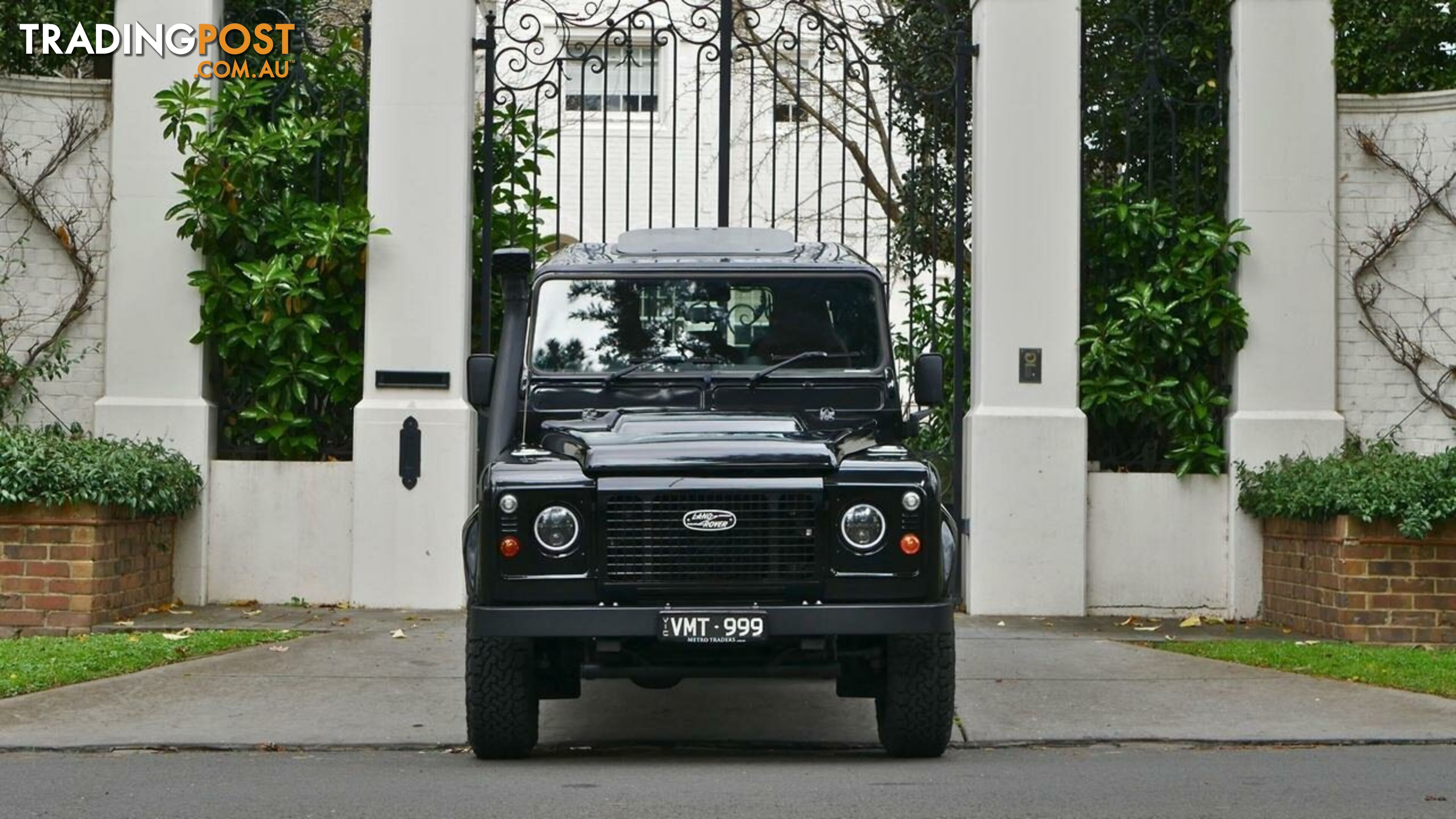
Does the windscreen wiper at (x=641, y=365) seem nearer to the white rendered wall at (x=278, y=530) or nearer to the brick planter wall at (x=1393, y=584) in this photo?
the white rendered wall at (x=278, y=530)

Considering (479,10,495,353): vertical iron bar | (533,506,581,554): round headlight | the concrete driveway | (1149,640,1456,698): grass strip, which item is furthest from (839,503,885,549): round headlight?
(479,10,495,353): vertical iron bar

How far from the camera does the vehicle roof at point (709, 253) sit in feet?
27.6

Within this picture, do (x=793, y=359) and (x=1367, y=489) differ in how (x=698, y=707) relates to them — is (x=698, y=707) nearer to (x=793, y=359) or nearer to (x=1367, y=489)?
(x=793, y=359)

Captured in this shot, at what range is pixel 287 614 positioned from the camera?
11930mm

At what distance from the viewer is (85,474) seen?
10750 millimetres

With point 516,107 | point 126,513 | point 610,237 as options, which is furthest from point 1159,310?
point 610,237

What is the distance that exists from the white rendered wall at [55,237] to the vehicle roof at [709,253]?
5002 mm

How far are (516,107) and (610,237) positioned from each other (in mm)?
13412

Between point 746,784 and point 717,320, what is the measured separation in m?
2.43

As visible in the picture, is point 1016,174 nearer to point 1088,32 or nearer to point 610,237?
point 1088,32

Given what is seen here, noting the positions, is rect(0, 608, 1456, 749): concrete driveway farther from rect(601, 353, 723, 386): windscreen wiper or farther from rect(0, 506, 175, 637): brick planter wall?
rect(601, 353, 723, 386): windscreen wiper

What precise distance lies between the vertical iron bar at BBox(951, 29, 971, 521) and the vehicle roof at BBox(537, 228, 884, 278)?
3441 mm

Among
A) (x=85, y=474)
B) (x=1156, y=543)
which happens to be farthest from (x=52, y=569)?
(x=1156, y=543)

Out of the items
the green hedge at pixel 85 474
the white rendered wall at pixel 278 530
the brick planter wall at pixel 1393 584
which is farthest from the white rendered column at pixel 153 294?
the brick planter wall at pixel 1393 584
